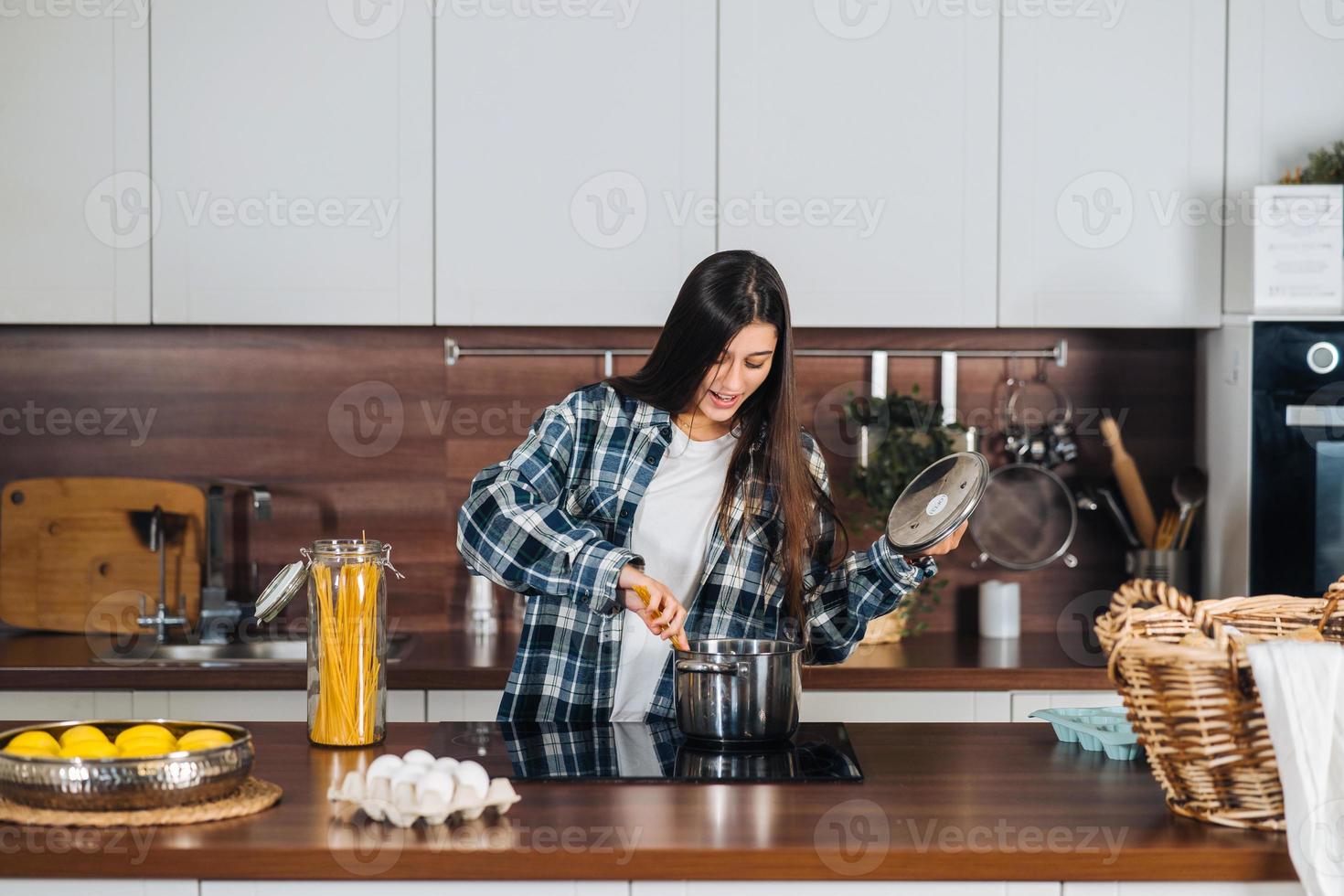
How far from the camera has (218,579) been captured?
110 inches

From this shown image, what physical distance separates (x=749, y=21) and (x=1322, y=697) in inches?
72.9

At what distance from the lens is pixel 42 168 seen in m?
2.59

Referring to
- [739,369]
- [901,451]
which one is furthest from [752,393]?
[901,451]

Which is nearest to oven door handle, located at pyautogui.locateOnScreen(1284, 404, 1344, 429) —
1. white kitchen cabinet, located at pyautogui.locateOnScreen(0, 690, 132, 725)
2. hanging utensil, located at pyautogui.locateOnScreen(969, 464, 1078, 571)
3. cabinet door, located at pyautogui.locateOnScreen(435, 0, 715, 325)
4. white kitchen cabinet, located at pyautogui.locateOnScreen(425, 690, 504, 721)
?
hanging utensil, located at pyautogui.locateOnScreen(969, 464, 1078, 571)

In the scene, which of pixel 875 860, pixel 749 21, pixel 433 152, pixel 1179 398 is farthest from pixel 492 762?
pixel 1179 398

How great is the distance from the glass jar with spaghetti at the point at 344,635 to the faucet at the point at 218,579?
4.20 feet

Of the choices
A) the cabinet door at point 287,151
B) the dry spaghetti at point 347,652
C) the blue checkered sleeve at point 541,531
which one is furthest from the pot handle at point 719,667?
the cabinet door at point 287,151

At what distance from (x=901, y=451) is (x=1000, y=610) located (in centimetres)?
44

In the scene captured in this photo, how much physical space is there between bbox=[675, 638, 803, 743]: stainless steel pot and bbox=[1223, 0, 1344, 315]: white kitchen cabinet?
61.8 inches

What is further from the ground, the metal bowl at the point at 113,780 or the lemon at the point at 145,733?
the lemon at the point at 145,733

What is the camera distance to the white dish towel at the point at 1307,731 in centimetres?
116

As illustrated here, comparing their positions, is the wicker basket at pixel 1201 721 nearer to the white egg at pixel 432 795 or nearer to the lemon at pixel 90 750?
the white egg at pixel 432 795

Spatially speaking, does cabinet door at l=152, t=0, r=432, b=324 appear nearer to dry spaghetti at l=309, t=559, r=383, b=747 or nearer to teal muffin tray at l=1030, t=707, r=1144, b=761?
dry spaghetti at l=309, t=559, r=383, b=747

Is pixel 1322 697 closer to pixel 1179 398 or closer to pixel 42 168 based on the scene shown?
pixel 1179 398
